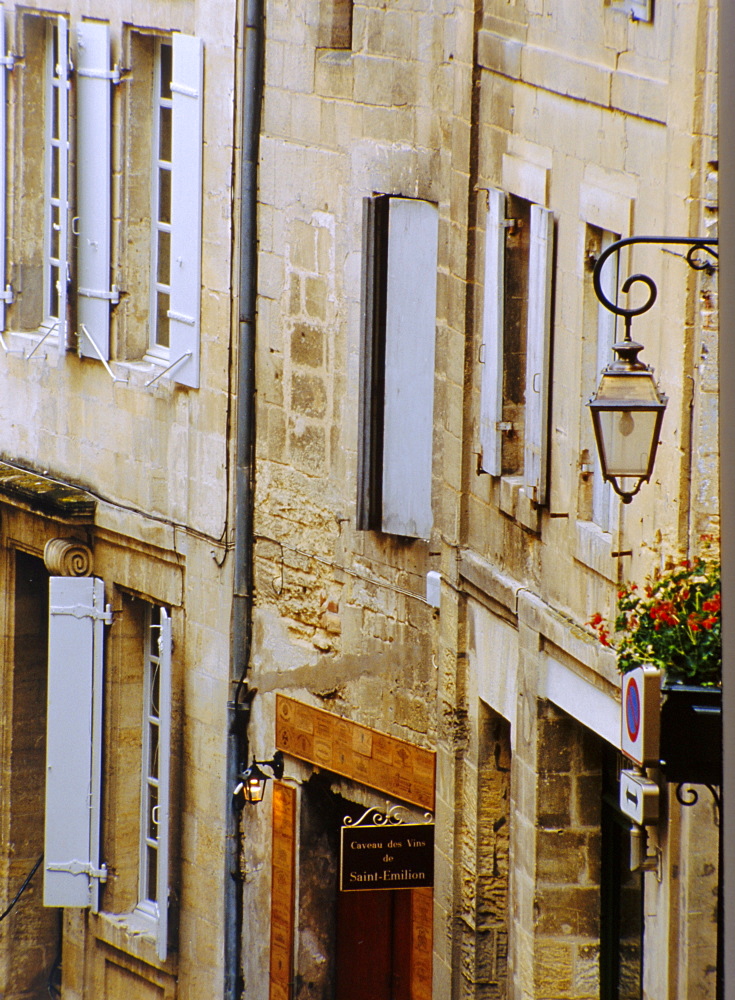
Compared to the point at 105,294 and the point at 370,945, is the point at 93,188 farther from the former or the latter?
the point at 370,945

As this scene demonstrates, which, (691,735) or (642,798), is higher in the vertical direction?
(691,735)

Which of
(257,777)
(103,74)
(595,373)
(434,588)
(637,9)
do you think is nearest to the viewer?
(637,9)

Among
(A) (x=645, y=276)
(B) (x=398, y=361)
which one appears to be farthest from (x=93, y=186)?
(A) (x=645, y=276)

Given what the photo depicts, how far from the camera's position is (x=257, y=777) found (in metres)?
11.1

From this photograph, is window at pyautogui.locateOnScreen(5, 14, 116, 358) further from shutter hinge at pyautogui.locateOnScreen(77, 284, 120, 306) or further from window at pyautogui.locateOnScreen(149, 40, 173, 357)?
window at pyautogui.locateOnScreen(149, 40, 173, 357)

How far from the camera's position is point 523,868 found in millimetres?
9109

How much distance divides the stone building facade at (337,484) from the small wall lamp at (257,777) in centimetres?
13

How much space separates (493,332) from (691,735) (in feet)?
10.0

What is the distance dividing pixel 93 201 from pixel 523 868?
16.8ft

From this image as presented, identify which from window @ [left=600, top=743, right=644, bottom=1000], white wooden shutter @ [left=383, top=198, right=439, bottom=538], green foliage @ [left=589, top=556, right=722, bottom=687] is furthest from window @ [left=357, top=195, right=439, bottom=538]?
green foliage @ [left=589, top=556, right=722, bottom=687]

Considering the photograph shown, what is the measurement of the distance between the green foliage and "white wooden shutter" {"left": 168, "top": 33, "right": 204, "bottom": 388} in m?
4.98

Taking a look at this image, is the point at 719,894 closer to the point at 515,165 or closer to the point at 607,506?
the point at 607,506

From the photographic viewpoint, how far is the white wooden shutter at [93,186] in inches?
475

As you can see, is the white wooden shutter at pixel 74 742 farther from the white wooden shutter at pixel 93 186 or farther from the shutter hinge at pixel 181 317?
the shutter hinge at pixel 181 317
